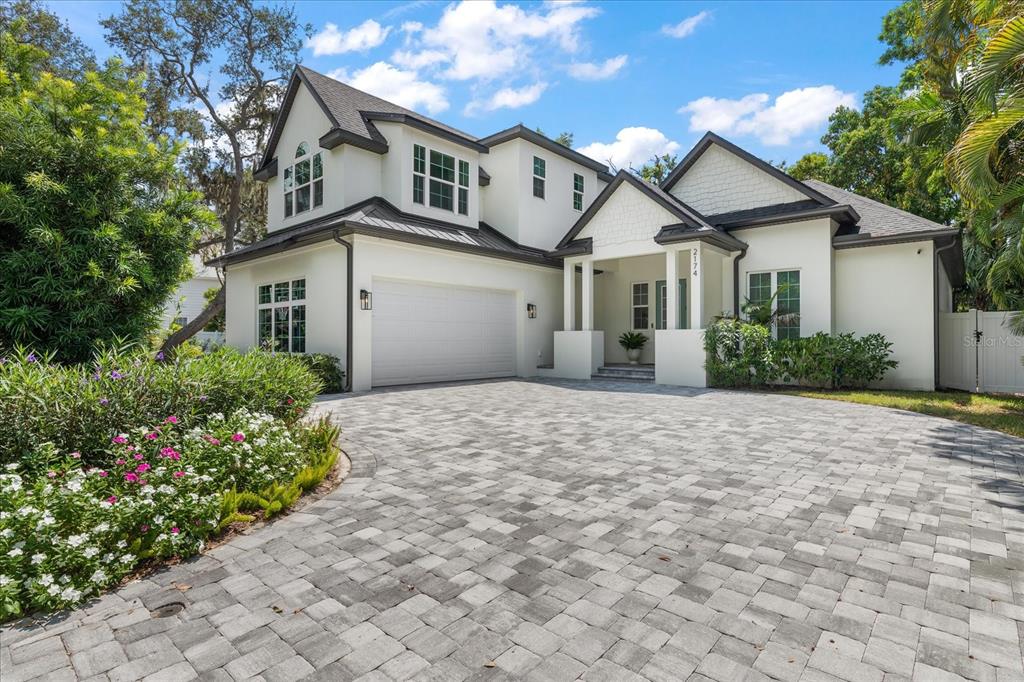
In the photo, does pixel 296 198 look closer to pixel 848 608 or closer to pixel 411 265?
pixel 411 265

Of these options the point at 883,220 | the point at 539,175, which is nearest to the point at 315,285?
the point at 539,175

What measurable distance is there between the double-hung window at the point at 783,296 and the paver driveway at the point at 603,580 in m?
7.39

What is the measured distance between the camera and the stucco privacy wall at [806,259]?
12.5 metres

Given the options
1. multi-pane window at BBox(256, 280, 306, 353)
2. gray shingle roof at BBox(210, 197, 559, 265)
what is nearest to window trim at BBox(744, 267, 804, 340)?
gray shingle roof at BBox(210, 197, 559, 265)

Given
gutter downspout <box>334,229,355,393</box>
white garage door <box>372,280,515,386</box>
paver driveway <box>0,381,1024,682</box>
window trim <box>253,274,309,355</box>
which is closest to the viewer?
paver driveway <box>0,381,1024,682</box>

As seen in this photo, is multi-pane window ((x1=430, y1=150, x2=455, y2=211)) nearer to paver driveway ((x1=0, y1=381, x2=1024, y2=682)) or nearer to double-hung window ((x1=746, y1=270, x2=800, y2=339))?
double-hung window ((x1=746, y1=270, x2=800, y2=339))

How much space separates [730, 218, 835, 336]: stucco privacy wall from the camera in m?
12.5

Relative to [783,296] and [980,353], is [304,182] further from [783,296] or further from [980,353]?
[980,353]

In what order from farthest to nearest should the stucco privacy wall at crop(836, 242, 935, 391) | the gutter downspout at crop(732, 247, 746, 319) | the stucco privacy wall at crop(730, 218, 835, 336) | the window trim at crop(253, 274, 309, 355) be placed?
the gutter downspout at crop(732, 247, 746, 319) → the window trim at crop(253, 274, 309, 355) → the stucco privacy wall at crop(730, 218, 835, 336) → the stucco privacy wall at crop(836, 242, 935, 391)

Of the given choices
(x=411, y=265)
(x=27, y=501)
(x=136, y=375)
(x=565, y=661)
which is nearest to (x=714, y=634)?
(x=565, y=661)

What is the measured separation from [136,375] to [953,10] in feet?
43.2

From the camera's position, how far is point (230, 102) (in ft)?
66.6

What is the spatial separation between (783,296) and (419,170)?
34.3ft

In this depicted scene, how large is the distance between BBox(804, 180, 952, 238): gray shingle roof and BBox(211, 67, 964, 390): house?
0.28ft
